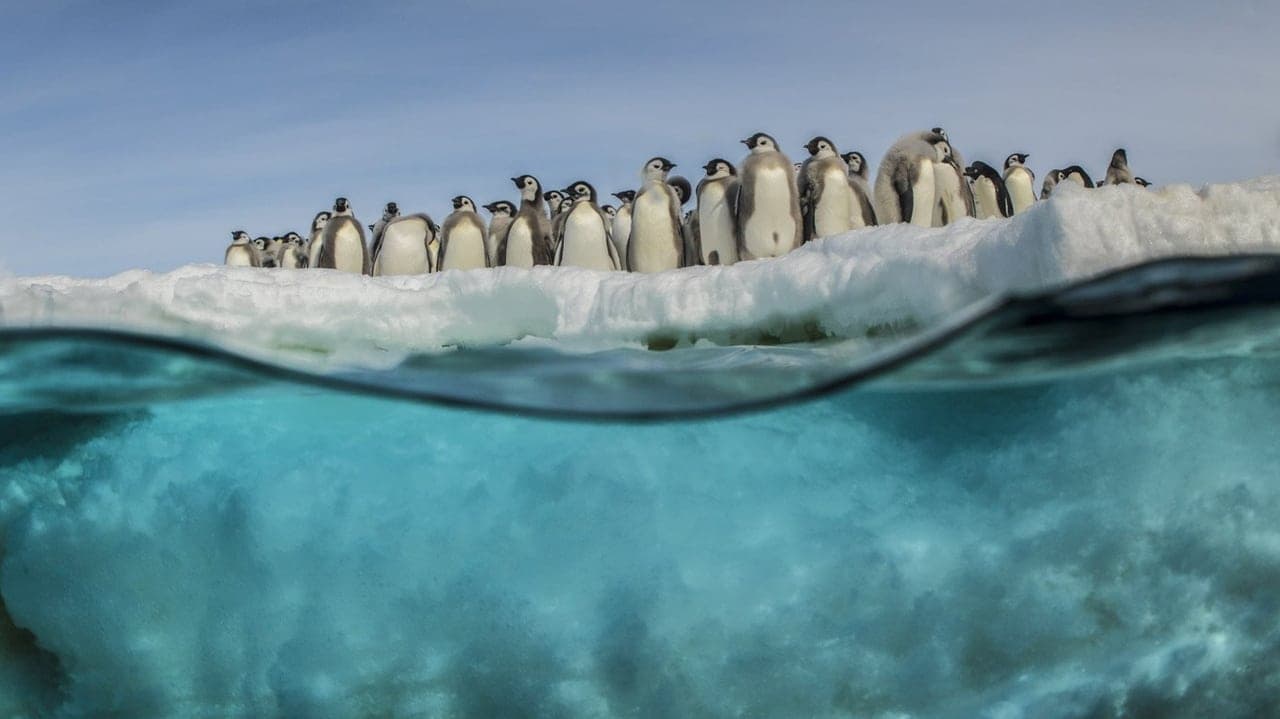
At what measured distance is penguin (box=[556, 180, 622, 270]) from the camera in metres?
15.4

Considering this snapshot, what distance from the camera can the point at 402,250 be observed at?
1805 centimetres

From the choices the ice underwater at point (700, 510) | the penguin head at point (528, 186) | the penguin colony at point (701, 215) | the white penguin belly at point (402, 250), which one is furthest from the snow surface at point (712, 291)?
the penguin head at point (528, 186)

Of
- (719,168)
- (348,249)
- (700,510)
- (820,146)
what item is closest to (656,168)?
(719,168)

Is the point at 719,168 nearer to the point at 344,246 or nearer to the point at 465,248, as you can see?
the point at 465,248

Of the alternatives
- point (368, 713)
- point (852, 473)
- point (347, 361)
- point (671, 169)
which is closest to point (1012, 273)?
point (852, 473)

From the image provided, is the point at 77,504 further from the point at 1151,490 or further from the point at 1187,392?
the point at 1187,392

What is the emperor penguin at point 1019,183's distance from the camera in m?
24.0

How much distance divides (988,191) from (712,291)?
55.3 ft

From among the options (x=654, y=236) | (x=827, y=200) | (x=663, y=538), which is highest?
(x=827, y=200)

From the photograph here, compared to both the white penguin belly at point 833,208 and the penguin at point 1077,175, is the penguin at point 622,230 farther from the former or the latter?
the penguin at point 1077,175

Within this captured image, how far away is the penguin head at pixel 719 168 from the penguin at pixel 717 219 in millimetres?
143

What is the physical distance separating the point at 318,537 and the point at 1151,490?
11.0 feet

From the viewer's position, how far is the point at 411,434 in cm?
471

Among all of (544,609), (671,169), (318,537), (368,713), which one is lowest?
(368,713)
